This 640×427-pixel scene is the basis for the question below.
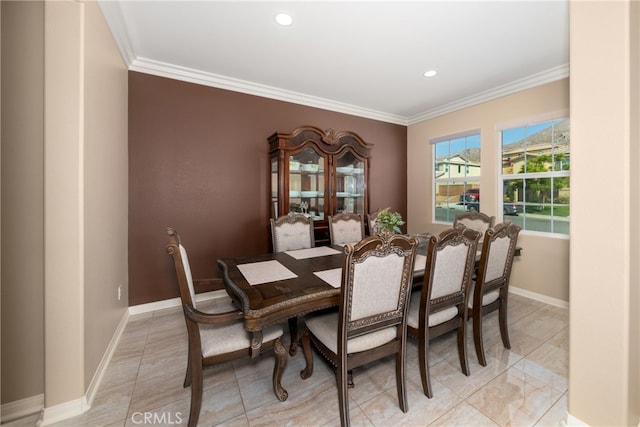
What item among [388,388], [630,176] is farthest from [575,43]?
[388,388]

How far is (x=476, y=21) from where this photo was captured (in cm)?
208

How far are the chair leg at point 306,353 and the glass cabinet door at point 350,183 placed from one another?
2140 millimetres

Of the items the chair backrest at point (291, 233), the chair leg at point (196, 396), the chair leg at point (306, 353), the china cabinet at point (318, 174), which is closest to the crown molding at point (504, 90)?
the china cabinet at point (318, 174)

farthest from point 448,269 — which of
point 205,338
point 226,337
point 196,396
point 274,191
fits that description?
point 274,191

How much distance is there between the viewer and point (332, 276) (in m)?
1.76

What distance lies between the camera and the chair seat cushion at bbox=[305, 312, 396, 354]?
1427 millimetres

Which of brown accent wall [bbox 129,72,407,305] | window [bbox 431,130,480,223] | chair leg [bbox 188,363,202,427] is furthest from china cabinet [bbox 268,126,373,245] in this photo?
chair leg [bbox 188,363,202,427]

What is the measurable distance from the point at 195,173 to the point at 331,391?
2569 millimetres

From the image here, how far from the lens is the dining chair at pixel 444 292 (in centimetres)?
159

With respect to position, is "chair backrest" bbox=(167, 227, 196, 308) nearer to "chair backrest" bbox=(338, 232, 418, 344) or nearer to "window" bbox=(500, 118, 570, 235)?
"chair backrest" bbox=(338, 232, 418, 344)

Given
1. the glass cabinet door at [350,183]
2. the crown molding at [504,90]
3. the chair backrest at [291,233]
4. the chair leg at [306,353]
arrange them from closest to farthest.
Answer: the chair leg at [306,353] → the chair backrest at [291,233] → the crown molding at [504,90] → the glass cabinet door at [350,183]

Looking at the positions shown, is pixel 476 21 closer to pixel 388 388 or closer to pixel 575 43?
pixel 575 43

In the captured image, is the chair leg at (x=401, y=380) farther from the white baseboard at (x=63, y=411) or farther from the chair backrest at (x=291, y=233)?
the white baseboard at (x=63, y=411)

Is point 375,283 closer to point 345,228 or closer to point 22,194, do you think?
point 345,228
